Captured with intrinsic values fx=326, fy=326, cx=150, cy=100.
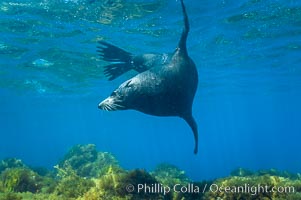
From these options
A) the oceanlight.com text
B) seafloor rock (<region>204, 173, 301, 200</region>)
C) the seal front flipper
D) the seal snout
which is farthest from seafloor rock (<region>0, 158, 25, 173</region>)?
seafloor rock (<region>204, 173, 301, 200</region>)

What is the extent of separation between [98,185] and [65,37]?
1600cm

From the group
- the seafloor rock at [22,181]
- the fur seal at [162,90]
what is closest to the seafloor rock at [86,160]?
the seafloor rock at [22,181]

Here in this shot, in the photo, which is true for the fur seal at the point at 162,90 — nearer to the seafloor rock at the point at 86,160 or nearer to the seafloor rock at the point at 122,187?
the seafloor rock at the point at 122,187

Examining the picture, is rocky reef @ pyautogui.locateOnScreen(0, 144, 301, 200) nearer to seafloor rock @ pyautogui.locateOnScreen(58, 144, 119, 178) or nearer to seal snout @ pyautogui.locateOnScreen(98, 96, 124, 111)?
seal snout @ pyautogui.locateOnScreen(98, 96, 124, 111)

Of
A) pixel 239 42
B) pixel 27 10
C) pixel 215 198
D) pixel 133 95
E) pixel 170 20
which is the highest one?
pixel 239 42

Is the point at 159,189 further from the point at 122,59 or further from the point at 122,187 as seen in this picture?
the point at 122,59

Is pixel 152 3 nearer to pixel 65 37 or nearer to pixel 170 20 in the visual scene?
pixel 170 20

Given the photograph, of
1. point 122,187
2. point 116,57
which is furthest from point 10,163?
point 122,187

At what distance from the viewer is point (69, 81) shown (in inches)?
1452

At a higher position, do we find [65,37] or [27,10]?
[65,37]

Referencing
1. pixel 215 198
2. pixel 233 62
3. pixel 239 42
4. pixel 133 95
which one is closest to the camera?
pixel 215 198

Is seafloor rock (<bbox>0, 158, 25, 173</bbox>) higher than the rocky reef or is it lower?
higher

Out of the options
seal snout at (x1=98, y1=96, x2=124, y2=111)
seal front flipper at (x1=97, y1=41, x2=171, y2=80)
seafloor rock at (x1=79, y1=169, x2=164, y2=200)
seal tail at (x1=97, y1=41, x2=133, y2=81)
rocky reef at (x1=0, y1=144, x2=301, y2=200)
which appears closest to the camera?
rocky reef at (x1=0, y1=144, x2=301, y2=200)

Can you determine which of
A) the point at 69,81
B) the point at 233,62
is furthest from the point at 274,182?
the point at 69,81
